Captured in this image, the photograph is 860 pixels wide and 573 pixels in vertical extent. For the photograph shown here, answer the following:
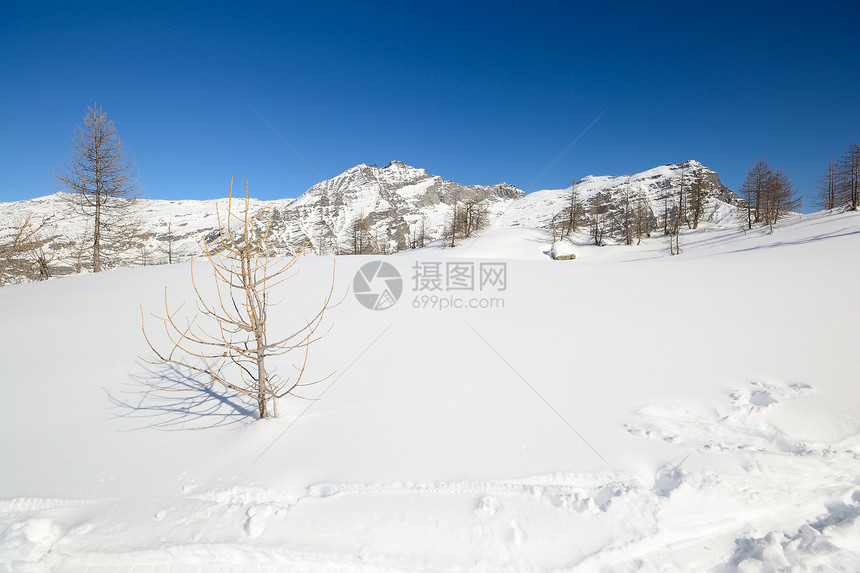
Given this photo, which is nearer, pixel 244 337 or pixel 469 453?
pixel 469 453

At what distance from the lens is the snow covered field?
1.64m

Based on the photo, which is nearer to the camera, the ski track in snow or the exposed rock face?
the ski track in snow

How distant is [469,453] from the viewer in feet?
7.66

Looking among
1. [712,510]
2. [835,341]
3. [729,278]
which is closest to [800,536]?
[712,510]

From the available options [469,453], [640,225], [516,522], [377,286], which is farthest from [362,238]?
[516,522]

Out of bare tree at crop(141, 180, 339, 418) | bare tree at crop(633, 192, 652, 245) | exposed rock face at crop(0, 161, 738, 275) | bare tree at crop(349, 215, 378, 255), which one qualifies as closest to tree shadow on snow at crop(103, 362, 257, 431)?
bare tree at crop(141, 180, 339, 418)

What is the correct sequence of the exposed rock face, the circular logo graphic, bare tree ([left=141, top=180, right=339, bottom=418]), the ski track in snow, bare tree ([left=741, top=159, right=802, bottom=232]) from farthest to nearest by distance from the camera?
1. the exposed rock face
2. bare tree ([left=741, top=159, right=802, bottom=232])
3. the circular logo graphic
4. bare tree ([left=141, top=180, right=339, bottom=418])
5. the ski track in snow

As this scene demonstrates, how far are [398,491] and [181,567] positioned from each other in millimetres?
1162

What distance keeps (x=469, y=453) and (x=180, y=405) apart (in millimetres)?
2941

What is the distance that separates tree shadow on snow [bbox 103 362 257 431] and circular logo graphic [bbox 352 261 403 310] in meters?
3.37

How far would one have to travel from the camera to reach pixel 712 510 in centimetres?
180

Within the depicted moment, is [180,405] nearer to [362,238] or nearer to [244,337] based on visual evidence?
[244,337]

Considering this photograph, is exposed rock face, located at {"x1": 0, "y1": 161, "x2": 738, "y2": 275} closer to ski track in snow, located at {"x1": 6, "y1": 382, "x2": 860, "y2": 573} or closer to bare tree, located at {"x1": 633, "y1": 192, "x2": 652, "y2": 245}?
bare tree, located at {"x1": 633, "y1": 192, "x2": 652, "y2": 245}

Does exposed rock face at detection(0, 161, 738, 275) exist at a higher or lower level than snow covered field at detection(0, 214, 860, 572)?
higher
